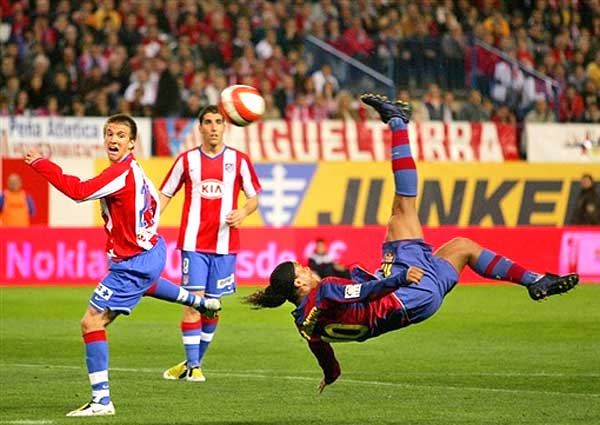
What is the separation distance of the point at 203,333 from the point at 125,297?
2.66m

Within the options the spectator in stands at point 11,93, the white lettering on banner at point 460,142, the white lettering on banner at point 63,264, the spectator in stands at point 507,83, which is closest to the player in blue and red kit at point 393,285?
the white lettering on banner at point 63,264

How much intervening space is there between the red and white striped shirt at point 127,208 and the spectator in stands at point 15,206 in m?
13.0

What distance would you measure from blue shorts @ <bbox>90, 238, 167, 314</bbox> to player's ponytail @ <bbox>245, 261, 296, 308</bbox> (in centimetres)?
134

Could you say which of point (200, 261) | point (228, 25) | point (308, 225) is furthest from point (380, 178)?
point (200, 261)

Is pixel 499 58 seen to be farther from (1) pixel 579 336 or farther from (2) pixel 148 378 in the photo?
(2) pixel 148 378

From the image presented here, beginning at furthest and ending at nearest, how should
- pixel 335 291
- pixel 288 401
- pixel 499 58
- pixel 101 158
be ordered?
pixel 499 58
pixel 101 158
pixel 288 401
pixel 335 291

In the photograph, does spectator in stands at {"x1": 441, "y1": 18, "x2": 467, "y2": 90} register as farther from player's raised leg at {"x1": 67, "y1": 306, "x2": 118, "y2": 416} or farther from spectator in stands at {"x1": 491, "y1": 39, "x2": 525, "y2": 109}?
player's raised leg at {"x1": 67, "y1": 306, "x2": 118, "y2": 416}

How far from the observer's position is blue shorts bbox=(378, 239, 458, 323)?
9.59 metres

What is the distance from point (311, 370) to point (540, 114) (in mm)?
15187

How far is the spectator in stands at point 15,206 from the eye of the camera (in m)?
23.2

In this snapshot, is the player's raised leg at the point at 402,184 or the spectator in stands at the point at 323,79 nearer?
the player's raised leg at the point at 402,184

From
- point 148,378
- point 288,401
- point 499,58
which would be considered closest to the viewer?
point 288,401

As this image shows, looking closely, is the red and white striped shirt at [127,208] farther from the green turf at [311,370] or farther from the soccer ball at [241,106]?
the soccer ball at [241,106]

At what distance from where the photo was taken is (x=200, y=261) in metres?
13.0
